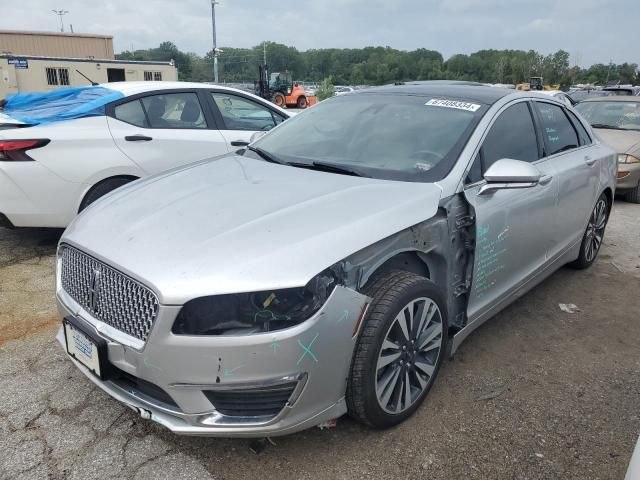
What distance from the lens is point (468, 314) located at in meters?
2.80

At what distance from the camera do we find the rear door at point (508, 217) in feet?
9.12

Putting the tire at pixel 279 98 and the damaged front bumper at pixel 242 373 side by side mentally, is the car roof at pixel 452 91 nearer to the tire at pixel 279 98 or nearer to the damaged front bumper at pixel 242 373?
the damaged front bumper at pixel 242 373

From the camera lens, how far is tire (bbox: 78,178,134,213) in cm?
448

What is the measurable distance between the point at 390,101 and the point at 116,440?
8.07 feet

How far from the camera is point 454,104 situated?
3123mm

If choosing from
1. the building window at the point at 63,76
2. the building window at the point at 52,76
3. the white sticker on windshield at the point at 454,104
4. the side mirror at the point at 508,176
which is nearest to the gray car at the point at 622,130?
the white sticker on windshield at the point at 454,104

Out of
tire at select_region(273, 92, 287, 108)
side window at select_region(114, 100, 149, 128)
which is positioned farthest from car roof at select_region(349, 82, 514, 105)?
tire at select_region(273, 92, 287, 108)

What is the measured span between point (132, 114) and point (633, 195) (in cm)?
680

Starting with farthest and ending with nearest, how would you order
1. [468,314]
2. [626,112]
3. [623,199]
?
[626,112], [623,199], [468,314]

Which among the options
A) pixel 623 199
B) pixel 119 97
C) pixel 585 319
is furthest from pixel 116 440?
pixel 623 199

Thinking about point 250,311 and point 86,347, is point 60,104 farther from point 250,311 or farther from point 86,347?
point 250,311

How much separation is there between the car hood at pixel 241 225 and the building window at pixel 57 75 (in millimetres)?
29166

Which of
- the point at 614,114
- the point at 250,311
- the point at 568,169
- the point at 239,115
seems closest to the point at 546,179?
the point at 568,169

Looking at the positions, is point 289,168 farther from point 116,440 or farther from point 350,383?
point 116,440
